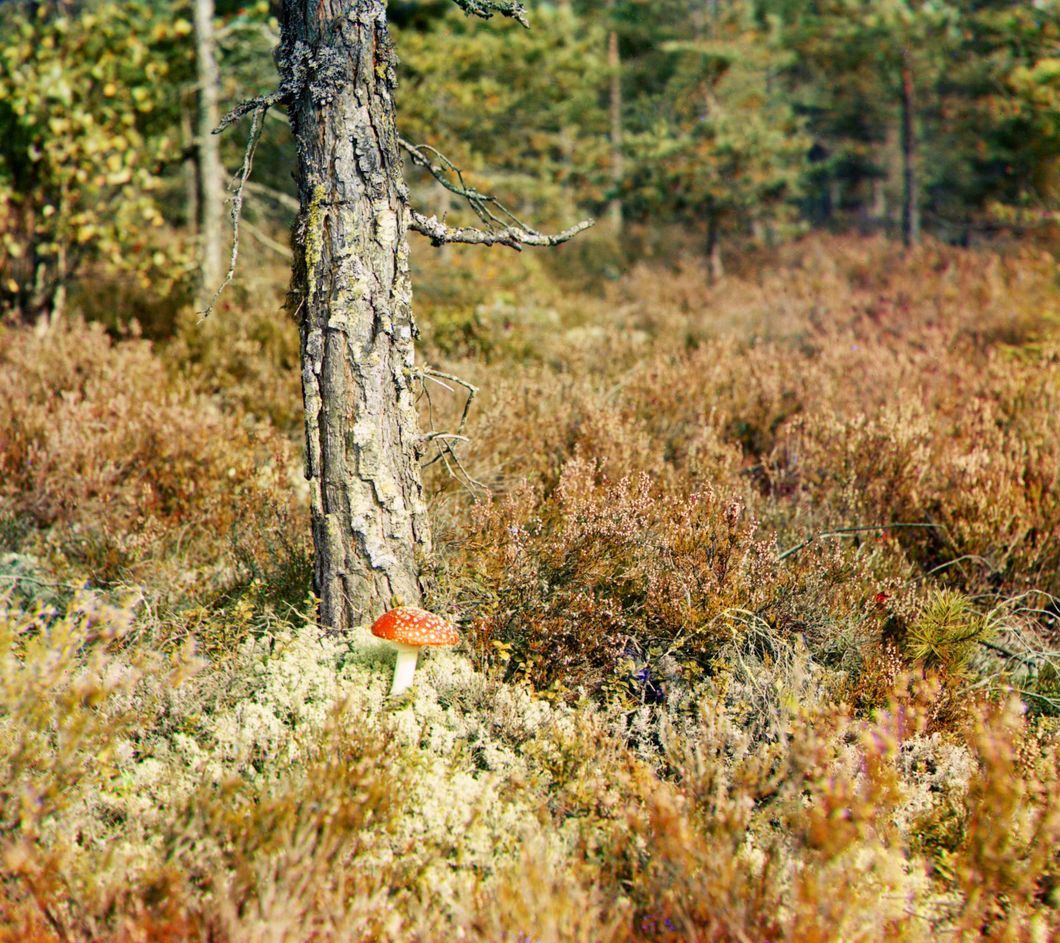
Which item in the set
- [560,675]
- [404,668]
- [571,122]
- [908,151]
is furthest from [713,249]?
[404,668]

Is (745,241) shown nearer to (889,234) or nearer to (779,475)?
(889,234)

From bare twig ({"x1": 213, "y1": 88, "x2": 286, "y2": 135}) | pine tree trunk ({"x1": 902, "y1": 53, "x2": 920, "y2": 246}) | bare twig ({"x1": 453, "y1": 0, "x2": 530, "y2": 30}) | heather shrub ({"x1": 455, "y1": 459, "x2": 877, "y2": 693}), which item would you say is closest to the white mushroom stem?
heather shrub ({"x1": 455, "y1": 459, "x2": 877, "y2": 693})

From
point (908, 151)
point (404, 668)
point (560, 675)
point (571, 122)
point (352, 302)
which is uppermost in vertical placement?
point (571, 122)

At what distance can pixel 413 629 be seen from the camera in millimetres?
2668

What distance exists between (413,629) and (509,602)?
587 millimetres

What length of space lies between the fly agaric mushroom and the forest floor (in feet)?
0.47

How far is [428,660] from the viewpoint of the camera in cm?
304

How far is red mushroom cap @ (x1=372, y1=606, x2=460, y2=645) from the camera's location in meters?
2.65

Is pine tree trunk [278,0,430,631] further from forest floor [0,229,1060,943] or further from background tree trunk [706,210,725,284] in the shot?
background tree trunk [706,210,725,284]

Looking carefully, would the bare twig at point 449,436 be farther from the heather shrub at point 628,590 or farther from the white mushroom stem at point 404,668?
the white mushroom stem at point 404,668

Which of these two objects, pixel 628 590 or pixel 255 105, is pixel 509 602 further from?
pixel 255 105

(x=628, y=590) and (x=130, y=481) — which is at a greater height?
(x=130, y=481)

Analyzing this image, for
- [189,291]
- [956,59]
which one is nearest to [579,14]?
[956,59]

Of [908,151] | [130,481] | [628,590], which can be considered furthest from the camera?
[908,151]
